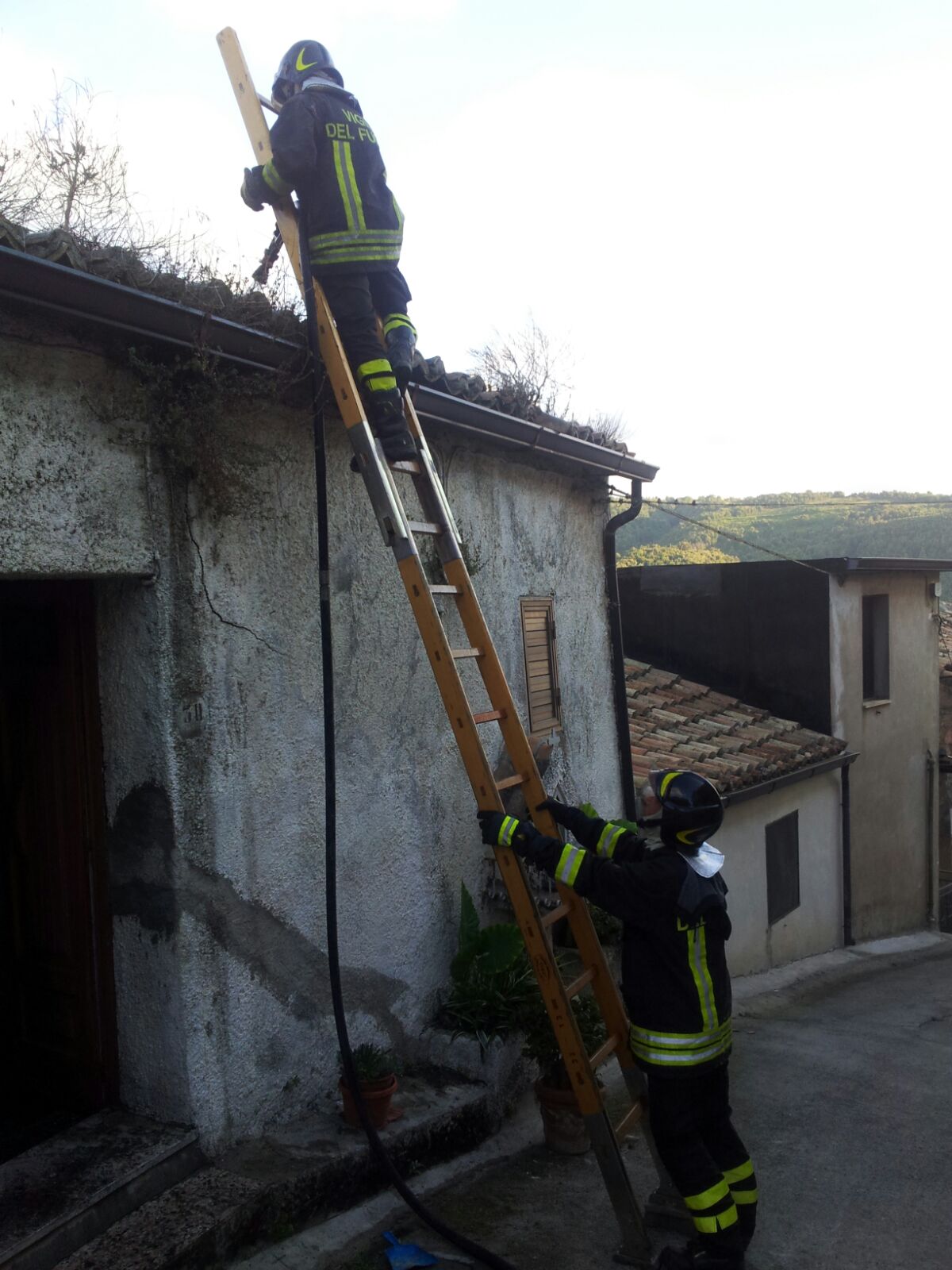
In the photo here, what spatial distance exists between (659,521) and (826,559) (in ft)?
144

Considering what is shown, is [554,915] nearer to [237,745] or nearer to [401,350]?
[237,745]

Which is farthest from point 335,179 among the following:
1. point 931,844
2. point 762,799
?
point 931,844

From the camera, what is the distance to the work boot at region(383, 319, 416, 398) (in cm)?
452

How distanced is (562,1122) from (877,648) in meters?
11.5

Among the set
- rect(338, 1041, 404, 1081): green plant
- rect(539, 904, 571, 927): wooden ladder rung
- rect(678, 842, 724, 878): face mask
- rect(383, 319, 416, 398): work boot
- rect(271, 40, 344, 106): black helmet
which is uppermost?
rect(271, 40, 344, 106): black helmet

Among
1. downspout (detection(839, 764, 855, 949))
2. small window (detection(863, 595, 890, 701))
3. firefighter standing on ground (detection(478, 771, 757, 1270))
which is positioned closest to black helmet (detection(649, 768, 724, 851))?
firefighter standing on ground (detection(478, 771, 757, 1270))

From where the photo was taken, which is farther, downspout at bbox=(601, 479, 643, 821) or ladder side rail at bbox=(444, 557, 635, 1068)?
downspout at bbox=(601, 479, 643, 821)

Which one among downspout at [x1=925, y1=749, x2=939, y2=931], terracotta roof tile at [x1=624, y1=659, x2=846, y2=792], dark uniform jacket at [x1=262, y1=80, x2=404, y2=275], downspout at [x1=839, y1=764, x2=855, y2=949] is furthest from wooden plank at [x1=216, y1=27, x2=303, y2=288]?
downspout at [x1=925, y1=749, x2=939, y2=931]

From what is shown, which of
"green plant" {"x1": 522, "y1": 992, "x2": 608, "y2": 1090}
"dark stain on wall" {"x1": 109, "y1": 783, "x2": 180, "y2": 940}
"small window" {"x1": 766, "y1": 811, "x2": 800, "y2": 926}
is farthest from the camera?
"small window" {"x1": 766, "y1": 811, "x2": 800, "y2": 926}

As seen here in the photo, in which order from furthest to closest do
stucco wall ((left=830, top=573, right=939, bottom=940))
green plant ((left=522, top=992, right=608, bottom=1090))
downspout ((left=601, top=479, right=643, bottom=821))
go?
1. stucco wall ((left=830, top=573, right=939, bottom=940))
2. downspout ((left=601, top=479, right=643, bottom=821))
3. green plant ((left=522, top=992, right=608, bottom=1090))

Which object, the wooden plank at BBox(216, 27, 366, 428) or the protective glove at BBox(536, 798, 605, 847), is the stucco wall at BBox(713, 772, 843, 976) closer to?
the protective glove at BBox(536, 798, 605, 847)

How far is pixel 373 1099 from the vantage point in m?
4.42

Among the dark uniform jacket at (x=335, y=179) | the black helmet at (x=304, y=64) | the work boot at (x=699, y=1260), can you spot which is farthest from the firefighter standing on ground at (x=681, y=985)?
the black helmet at (x=304, y=64)

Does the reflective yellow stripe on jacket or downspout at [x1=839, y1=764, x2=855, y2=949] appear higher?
the reflective yellow stripe on jacket
